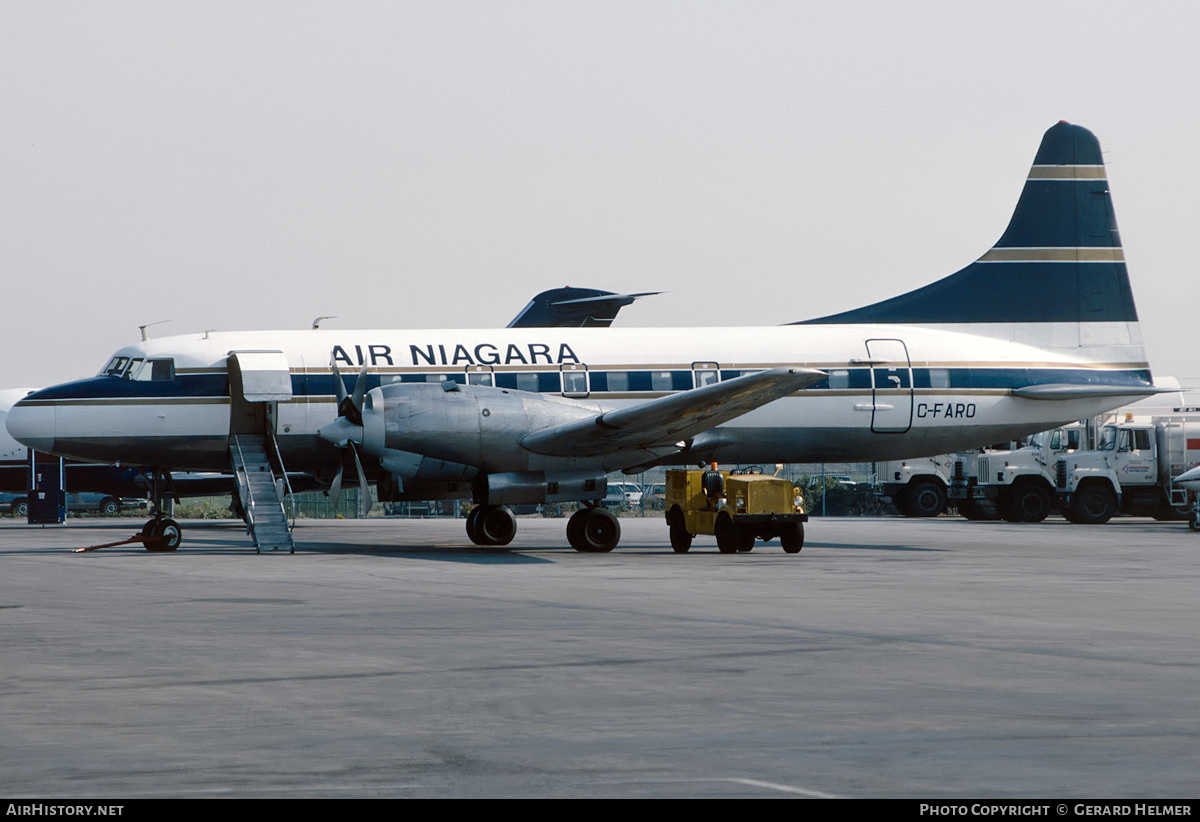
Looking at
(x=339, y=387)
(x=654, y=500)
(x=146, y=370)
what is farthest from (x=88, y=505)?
(x=339, y=387)

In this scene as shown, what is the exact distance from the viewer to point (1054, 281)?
30.2m

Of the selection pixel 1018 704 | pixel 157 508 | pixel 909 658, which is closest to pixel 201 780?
pixel 1018 704

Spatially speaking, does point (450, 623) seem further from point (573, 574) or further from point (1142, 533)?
point (1142, 533)

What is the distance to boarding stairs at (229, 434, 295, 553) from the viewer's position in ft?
81.8

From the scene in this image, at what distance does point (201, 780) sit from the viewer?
20.0ft

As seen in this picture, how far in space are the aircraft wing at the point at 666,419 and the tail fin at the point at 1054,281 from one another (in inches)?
232

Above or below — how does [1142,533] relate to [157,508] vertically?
below

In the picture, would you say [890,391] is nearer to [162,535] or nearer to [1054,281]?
[1054,281]

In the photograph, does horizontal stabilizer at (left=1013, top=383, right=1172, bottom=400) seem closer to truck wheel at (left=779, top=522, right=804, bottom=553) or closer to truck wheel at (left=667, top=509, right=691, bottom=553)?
truck wheel at (left=779, top=522, right=804, bottom=553)

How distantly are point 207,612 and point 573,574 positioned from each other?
673cm

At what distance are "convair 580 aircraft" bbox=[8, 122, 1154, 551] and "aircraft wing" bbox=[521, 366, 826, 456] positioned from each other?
61 millimetres

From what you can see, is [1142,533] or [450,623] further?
[1142,533]

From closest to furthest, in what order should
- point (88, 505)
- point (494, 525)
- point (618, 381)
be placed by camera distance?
1. point (494, 525)
2. point (618, 381)
3. point (88, 505)

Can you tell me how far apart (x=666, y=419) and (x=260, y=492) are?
795 centimetres
